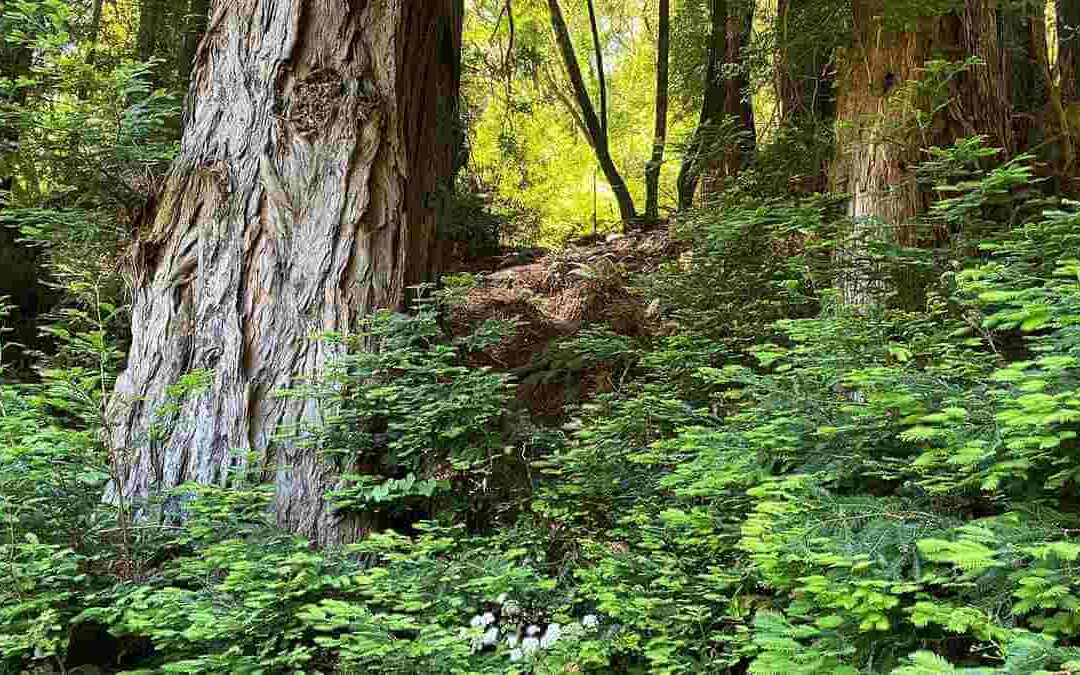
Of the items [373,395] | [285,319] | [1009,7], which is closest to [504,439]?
[373,395]

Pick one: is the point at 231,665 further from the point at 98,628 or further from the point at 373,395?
the point at 373,395

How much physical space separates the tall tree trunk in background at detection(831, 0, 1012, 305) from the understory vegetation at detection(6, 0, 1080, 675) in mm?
87

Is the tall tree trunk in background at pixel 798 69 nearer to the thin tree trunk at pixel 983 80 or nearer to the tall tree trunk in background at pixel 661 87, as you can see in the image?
the thin tree trunk at pixel 983 80

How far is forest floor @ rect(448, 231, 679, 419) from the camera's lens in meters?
4.73

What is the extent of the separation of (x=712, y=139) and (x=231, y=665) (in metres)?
4.46

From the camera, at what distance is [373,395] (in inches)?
120

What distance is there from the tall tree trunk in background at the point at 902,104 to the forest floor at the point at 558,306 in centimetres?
133

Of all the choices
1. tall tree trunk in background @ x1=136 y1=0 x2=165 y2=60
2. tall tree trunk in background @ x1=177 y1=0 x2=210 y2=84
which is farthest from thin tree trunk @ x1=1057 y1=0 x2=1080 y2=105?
tall tree trunk in background @ x1=136 y1=0 x2=165 y2=60

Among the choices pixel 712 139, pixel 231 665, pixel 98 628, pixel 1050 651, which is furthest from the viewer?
pixel 712 139

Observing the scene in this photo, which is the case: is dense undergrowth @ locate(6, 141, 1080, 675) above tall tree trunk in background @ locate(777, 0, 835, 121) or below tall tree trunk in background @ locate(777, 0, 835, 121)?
below

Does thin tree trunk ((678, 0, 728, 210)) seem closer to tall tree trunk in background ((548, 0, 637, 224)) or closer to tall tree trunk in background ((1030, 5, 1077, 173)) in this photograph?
tall tree trunk in background ((548, 0, 637, 224))

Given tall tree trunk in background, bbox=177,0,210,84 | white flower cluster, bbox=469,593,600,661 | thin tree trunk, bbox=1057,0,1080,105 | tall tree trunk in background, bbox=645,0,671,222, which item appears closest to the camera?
white flower cluster, bbox=469,593,600,661

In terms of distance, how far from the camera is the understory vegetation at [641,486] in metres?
1.64

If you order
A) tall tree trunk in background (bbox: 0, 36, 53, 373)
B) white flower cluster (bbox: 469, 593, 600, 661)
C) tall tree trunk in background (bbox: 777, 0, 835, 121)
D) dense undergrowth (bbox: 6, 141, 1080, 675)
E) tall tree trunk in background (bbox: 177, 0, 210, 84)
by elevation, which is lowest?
white flower cluster (bbox: 469, 593, 600, 661)
